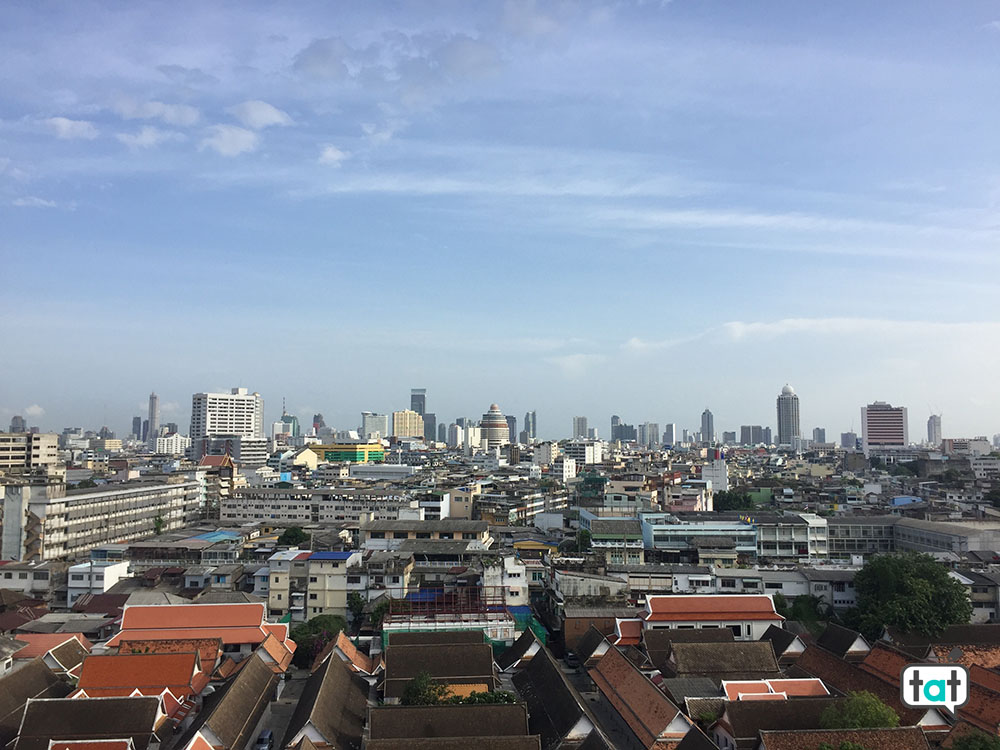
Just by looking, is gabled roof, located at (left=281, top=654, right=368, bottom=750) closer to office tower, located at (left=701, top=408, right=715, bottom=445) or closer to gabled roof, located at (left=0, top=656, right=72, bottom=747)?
gabled roof, located at (left=0, top=656, right=72, bottom=747)

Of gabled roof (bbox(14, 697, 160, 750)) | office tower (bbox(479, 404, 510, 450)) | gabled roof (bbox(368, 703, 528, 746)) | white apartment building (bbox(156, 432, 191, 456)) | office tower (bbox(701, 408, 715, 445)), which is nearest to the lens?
gabled roof (bbox(14, 697, 160, 750))

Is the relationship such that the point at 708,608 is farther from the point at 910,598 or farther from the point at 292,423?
the point at 292,423

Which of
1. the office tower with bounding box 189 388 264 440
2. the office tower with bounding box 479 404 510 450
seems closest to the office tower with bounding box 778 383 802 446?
the office tower with bounding box 479 404 510 450

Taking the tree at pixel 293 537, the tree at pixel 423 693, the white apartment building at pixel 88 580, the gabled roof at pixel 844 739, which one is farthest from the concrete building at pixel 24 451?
the gabled roof at pixel 844 739

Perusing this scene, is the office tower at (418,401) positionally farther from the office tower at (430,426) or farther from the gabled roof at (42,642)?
the gabled roof at (42,642)

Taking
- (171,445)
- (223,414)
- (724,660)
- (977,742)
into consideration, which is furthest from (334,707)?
(171,445)
